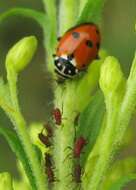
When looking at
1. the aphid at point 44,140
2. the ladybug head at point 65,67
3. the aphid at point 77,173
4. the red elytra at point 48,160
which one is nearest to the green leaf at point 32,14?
the ladybug head at point 65,67

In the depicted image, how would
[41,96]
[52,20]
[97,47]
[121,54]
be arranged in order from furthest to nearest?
[41,96]
[121,54]
[97,47]
[52,20]

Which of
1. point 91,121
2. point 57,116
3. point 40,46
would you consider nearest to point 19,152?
point 57,116

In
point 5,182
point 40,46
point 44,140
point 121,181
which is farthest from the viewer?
point 40,46

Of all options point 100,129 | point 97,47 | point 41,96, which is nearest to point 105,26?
point 41,96

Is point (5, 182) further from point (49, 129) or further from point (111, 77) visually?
point (111, 77)

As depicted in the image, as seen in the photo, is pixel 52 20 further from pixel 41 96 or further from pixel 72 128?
pixel 41 96

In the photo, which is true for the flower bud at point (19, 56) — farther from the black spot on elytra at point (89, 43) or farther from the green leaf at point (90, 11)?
the black spot on elytra at point (89, 43)

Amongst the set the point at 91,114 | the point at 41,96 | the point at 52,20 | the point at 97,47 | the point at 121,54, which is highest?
the point at 52,20
